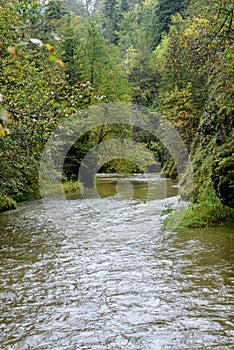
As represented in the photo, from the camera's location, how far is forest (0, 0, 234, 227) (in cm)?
785

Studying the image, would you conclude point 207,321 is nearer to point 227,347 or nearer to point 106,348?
point 227,347

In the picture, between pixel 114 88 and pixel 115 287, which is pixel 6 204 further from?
pixel 114 88

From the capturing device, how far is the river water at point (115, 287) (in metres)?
4.55

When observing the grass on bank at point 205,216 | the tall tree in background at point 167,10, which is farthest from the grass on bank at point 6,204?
the tall tree in background at point 167,10

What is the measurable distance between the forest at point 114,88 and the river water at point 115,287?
1.73m

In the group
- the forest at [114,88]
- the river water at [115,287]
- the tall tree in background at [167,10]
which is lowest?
the river water at [115,287]

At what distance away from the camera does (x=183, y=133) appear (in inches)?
1028

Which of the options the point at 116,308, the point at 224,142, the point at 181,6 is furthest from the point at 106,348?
the point at 181,6

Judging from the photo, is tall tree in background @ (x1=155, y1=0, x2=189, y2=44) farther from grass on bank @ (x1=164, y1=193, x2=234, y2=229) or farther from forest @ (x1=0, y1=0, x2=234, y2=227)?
grass on bank @ (x1=164, y1=193, x2=234, y2=229)

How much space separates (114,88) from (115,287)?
79.8 ft

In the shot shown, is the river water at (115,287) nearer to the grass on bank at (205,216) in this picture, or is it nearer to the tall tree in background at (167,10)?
the grass on bank at (205,216)

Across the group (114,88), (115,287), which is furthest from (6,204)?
(114,88)

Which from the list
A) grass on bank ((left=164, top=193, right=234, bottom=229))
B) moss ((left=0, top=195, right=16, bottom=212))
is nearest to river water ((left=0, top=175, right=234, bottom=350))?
grass on bank ((left=164, top=193, right=234, bottom=229))

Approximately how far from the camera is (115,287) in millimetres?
6184
